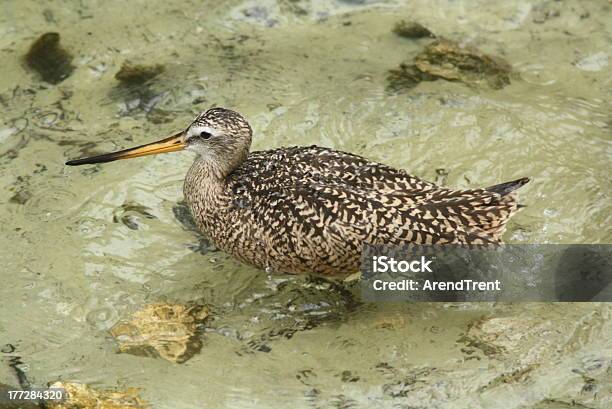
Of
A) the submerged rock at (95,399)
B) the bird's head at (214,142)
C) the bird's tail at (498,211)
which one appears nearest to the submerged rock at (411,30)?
the bird's head at (214,142)

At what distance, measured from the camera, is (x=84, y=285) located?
6078 mm

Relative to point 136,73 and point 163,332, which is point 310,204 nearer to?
point 163,332

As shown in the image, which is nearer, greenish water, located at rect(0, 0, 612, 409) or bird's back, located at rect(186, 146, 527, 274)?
greenish water, located at rect(0, 0, 612, 409)

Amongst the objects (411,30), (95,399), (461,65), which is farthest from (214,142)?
(411,30)

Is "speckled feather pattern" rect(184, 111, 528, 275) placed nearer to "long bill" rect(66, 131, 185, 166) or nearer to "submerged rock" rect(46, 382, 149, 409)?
"long bill" rect(66, 131, 185, 166)

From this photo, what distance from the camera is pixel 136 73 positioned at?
766 cm

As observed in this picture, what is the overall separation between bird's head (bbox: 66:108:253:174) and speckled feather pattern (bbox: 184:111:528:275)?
0.03 metres

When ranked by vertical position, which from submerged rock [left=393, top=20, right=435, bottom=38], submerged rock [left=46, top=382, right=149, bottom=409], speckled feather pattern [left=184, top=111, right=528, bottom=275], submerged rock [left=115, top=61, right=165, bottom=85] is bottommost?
submerged rock [left=46, top=382, right=149, bottom=409]

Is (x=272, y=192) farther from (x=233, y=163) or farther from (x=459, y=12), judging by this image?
(x=459, y=12)

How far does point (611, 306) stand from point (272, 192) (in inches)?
89.3

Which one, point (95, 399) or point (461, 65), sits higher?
point (461, 65)

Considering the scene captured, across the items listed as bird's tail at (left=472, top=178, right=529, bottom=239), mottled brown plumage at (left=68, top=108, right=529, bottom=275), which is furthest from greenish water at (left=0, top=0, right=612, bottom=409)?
bird's tail at (left=472, top=178, right=529, bottom=239)

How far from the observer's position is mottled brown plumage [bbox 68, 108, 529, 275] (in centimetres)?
559

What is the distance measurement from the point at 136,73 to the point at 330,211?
2817mm
